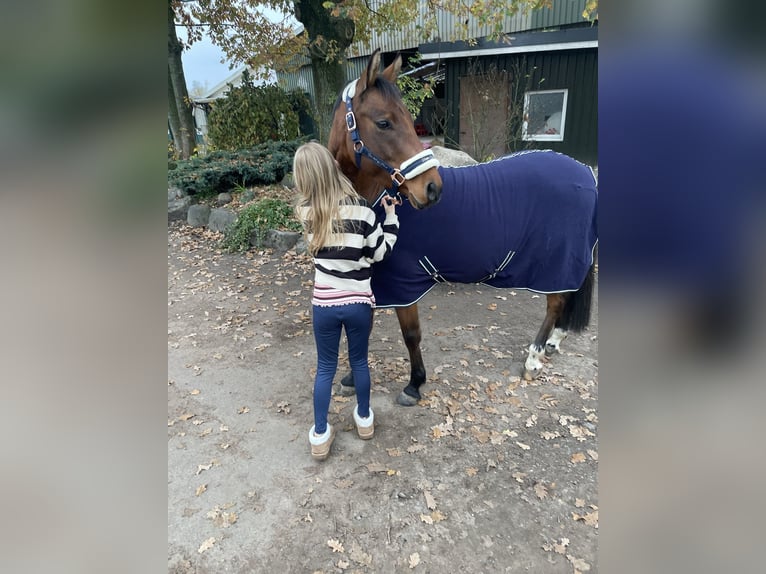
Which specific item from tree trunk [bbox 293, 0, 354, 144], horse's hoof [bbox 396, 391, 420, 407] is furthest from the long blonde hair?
tree trunk [bbox 293, 0, 354, 144]

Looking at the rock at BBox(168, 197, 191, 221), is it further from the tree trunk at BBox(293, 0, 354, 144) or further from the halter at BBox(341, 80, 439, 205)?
the halter at BBox(341, 80, 439, 205)

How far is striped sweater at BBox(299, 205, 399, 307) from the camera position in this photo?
247 cm

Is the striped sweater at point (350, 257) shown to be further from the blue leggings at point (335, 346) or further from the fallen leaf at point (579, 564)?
the fallen leaf at point (579, 564)

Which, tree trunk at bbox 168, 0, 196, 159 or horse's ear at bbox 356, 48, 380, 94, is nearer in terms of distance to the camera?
horse's ear at bbox 356, 48, 380, 94

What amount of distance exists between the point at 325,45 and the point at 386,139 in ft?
16.1

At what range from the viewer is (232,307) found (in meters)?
5.54

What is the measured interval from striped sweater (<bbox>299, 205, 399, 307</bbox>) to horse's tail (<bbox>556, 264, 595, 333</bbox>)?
2095mm

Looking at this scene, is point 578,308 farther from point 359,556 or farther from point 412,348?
point 359,556

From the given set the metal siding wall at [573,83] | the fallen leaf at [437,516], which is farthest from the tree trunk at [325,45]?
the fallen leaf at [437,516]

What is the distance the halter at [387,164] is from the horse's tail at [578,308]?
6.88 feet

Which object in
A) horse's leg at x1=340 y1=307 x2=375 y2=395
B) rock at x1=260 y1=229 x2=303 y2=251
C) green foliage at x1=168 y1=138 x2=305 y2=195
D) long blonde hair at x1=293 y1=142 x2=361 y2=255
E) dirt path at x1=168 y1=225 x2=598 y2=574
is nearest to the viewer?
dirt path at x1=168 y1=225 x2=598 y2=574

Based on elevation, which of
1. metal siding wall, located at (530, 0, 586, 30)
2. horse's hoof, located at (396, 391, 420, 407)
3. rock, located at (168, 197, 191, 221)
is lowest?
horse's hoof, located at (396, 391, 420, 407)
